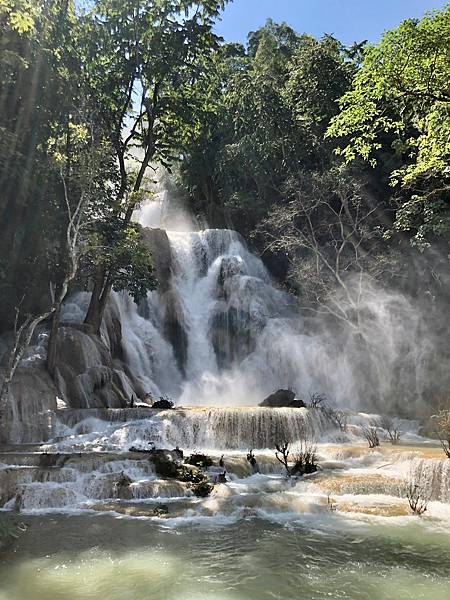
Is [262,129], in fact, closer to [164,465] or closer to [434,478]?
[164,465]

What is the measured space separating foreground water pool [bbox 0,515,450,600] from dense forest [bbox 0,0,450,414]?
3.85 m

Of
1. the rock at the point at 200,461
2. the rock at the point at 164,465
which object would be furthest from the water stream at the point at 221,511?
the rock at the point at 200,461

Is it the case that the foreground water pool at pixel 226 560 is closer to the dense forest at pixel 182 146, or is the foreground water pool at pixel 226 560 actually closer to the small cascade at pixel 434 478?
the small cascade at pixel 434 478

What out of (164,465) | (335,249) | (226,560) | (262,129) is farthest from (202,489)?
(262,129)

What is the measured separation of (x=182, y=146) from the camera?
78.7ft

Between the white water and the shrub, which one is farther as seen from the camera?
the white water

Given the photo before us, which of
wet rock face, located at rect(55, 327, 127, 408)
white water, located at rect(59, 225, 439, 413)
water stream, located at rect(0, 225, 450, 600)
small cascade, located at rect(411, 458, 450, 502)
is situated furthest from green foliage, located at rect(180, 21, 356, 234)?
small cascade, located at rect(411, 458, 450, 502)

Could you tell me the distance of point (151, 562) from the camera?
22.6ft

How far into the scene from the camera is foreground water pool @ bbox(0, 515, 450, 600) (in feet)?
19.5

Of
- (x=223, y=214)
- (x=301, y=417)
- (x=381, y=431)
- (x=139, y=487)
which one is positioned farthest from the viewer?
(x=223, y=214)

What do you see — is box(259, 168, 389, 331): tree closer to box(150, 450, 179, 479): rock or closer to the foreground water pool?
box(150, 450, 179, 479): rock

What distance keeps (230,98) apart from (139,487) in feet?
95.5

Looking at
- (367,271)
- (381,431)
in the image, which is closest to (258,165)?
(367,271)

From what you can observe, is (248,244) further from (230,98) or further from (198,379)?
(198,379)
